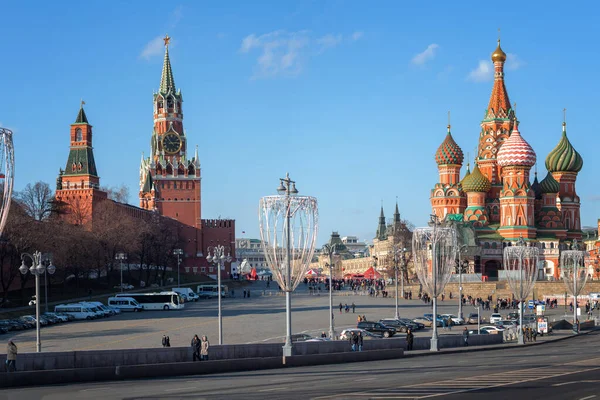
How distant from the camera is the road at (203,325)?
51562 mm

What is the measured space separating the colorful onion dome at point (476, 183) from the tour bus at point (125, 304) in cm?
5611

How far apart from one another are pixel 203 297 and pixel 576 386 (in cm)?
7716

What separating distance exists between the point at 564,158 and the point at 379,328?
76.7 meters

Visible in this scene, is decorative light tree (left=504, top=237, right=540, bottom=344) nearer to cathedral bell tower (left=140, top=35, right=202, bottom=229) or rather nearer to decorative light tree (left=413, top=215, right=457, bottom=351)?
decorative light tree (left=413, top=215, right=457, bottom=351)

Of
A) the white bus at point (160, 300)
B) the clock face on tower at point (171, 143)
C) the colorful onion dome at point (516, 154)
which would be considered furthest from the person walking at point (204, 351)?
the clock face on tower at point (171, 143)

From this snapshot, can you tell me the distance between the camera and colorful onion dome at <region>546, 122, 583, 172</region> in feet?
411

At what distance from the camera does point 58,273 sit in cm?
8819

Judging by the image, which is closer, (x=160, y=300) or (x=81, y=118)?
(x=160, y=300)

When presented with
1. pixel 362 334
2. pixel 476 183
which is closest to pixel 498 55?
pixel 476 183

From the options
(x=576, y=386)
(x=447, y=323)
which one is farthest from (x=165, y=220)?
(x=576, y=386)

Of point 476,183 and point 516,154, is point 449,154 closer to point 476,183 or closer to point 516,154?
point 476,183

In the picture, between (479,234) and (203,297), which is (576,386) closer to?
(203,297)

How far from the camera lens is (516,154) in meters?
117

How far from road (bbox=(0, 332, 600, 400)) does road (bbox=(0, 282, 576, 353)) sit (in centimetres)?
1528
